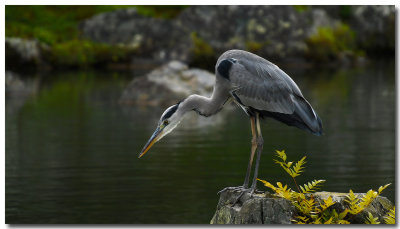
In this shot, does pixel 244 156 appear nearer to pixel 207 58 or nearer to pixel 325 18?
pixel 207 58

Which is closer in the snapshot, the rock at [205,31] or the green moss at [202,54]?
the green moss at [202,54]

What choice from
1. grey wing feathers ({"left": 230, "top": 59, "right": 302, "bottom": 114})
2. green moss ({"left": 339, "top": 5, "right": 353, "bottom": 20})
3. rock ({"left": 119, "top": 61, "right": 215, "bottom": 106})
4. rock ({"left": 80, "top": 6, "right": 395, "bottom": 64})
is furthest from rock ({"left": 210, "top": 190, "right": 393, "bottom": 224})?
green moss ({"left": 339, "top": 5, "right": 353, "bottom": 20})

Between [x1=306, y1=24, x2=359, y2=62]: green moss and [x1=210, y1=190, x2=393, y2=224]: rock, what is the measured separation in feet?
106

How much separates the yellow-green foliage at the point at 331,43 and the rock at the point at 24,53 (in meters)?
11.7

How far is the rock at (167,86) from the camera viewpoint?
2566cm

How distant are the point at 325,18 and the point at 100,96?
56.4ft

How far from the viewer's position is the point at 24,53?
1465 inches

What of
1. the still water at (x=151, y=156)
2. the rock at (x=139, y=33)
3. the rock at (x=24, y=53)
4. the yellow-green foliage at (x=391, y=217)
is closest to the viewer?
the yellow-green foliage at (x=391, y=217)

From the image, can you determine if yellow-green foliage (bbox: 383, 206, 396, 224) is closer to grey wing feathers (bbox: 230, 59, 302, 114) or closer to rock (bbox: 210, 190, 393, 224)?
rock (bbox: 210, 190, 393, 224)

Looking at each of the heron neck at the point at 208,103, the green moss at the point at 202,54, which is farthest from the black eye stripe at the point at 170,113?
the green moss at the point at 202,54

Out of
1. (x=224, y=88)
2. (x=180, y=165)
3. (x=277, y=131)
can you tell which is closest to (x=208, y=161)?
(x=180, y=165)

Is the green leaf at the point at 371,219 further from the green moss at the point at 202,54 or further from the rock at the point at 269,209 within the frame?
the green moss at the point at 202,54

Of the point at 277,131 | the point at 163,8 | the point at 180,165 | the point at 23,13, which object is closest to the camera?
the point at 180,165
